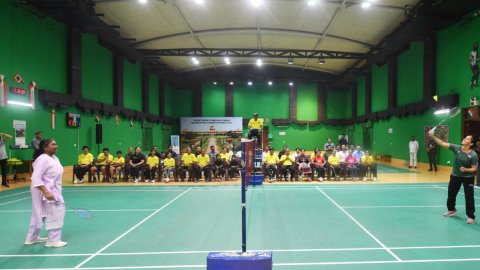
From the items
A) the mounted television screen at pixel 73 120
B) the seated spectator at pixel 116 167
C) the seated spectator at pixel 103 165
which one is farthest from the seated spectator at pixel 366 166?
the mounted television screen at pixel 73 120

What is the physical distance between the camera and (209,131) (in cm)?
3198

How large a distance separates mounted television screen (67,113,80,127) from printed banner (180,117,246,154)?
50.0ft

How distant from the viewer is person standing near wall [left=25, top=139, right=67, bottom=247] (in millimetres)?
5254

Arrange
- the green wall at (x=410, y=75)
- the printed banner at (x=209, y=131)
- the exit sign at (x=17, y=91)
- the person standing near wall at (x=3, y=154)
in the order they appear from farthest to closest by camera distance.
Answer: the printed banner at (x=209, y=131), the green wall at (x=410, y=75), the exit sign at (x=17, y=91), the person standing near wall at (x=3, y=154)

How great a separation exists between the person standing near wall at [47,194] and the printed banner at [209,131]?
2596cm

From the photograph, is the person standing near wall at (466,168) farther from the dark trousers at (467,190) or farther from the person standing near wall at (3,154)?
the person standing near wall at (3,154)

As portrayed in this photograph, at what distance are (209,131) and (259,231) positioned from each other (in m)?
25.9

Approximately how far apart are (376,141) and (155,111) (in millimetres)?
19148

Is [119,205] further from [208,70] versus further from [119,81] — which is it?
[208,70]

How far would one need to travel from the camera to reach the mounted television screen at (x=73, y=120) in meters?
16.2

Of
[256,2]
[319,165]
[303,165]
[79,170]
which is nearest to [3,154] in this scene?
[79,170]

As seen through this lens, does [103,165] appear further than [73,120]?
No

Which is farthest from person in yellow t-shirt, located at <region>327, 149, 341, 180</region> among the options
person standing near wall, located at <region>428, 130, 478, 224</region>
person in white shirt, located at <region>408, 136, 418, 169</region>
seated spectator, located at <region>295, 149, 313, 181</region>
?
person standing near wall, located at <region>428, 130, 478, 224</region>

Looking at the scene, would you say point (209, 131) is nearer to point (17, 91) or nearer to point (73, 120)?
point (73, 120)
